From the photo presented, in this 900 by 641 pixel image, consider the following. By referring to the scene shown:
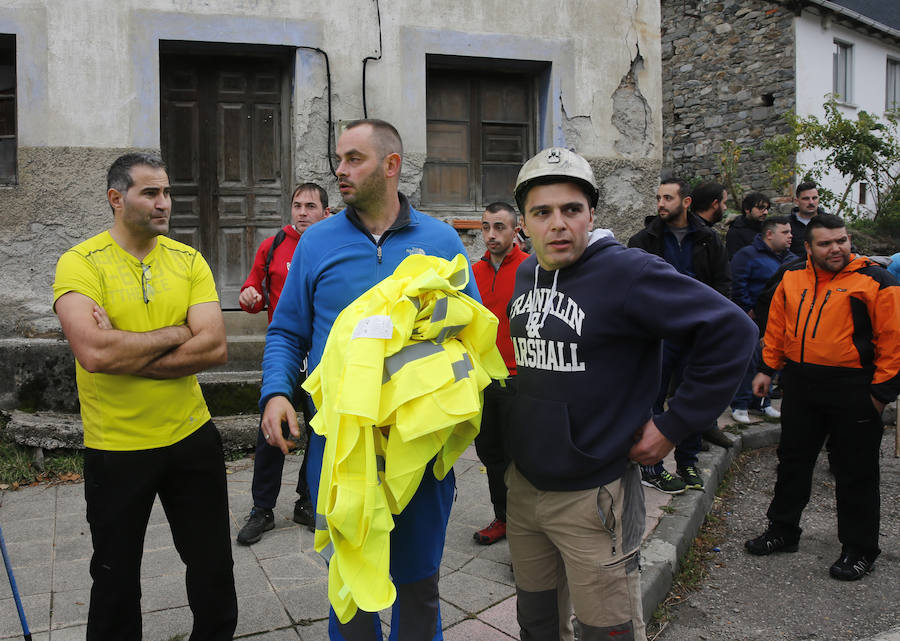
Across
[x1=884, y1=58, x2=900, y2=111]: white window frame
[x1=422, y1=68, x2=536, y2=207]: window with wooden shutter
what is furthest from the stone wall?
[x1=422, y1=68, x2=536, y2=207]: window with wooden shutter

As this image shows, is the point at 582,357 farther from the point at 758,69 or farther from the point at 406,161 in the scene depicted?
the point at 758,69

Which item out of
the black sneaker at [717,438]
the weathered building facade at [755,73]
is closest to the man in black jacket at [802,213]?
the black sneaker at [717,438]

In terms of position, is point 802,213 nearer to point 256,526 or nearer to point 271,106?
point 271,106

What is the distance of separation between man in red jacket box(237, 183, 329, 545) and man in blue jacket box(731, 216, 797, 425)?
171 inches

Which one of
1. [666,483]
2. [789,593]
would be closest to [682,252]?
[666,483]

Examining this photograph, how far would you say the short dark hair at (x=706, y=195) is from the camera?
5.93m

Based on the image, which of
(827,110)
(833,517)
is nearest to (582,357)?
(833,517)

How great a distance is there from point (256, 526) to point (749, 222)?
6288 mm

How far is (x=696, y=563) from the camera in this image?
4500 millimetres

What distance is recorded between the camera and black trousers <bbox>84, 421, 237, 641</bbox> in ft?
9.10

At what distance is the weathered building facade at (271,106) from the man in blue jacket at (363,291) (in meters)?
4.28

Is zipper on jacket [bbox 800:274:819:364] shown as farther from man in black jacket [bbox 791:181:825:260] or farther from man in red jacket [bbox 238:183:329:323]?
man in black jacket [bbox 791:181:825:260]

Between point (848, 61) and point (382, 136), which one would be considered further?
point (848, 61)

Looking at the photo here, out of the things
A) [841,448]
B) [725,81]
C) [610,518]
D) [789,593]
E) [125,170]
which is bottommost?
[789,593]
